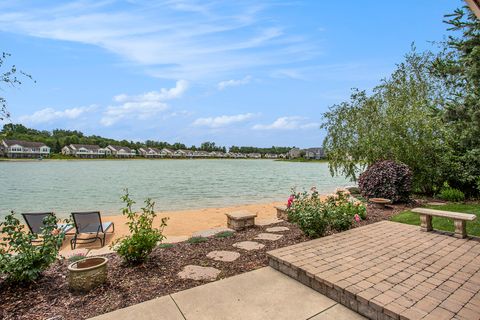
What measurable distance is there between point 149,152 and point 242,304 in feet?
397

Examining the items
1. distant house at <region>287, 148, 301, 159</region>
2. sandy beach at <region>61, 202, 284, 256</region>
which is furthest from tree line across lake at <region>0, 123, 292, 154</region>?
sandy beach at <region>61, 202, 284, 256</region>

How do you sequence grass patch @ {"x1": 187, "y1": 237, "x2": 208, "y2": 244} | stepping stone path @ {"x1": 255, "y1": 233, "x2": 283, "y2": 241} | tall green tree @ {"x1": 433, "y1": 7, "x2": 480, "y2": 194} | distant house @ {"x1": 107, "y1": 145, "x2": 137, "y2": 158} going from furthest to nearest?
distant house @ {"x1": 107, "y1": 145, "x2": 137, "y2": 158} → stepping stone path @ {"x1": 255, "y1": 233, "x2": 283, "y2": 241} → grass patch @ {"x1": 187, "y1": 237, "x2": 208, "y2": 244} → tall green tree @ {"x1": 433, "y1": 7, "x2": 480, "y2": 194}

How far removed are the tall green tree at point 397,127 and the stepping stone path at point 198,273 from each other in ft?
30.3

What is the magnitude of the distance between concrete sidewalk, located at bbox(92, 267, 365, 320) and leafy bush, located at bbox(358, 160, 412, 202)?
23.8 ft

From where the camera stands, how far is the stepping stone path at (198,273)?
3753 millimetres

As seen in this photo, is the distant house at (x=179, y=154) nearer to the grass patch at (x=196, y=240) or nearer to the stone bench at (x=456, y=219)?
the grass patch at (x=196, y=240)

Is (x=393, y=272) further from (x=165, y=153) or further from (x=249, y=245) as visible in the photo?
(x=165, y=153)

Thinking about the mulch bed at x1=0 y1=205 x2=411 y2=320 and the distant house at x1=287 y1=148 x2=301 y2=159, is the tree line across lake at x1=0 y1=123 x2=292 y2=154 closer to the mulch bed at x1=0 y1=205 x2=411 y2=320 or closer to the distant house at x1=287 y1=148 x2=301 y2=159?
the distant house at x1=287 y1=148 x2=301 y2=159

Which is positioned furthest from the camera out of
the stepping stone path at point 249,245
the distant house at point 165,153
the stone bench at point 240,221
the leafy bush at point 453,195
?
the distant house at point 165,153

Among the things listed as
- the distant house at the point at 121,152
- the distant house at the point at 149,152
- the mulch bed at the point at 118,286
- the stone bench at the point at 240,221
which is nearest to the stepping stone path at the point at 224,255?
the mulch bed at the point at 118,286

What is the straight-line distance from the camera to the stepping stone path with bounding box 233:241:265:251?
4.95 metres

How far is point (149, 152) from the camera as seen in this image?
117625 millimetres

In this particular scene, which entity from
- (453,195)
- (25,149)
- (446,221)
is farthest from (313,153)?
(446,221)

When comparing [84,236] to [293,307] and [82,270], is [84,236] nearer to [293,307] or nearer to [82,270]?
[82,270]
